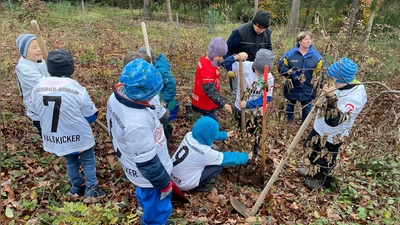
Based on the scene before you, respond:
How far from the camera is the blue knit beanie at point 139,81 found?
2.28 metres

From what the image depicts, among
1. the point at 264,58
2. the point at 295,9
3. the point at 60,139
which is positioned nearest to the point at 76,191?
the point at 60,139

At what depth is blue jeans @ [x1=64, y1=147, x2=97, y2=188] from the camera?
3271mm

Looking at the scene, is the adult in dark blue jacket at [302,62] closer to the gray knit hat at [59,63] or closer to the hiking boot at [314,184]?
the hiking boot at [314,184]

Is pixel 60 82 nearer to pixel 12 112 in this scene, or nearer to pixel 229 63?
pixel 229 63

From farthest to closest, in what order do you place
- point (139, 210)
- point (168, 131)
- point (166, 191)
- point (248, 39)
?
point (248, 39), point (168, 131), point (139, 210), point (166, 191)

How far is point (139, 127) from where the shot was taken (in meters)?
2.36

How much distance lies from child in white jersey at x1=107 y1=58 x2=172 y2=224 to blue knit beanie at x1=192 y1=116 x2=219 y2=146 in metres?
0.61

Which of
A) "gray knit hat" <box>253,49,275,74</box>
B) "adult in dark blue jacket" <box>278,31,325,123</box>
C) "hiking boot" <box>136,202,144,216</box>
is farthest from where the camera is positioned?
"adult in dark blue jacket" <box>278,31,325,123</box>

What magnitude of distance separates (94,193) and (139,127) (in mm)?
1531

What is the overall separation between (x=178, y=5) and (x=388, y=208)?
27446 mm

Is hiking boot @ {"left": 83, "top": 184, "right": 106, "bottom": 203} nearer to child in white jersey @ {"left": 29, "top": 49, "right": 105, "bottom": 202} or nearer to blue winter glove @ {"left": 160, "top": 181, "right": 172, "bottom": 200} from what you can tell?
child in white jersey @ {"left": 29, "top": 49, "right": 105, "bottom": 202}

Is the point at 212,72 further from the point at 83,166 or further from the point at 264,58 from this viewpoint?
the point at 83,166

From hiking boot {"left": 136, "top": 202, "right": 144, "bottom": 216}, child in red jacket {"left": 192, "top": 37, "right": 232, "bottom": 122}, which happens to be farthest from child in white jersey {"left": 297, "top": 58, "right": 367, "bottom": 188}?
hiking boot {"left": 136, "top": 202, "right": 144, "bottom": 216}

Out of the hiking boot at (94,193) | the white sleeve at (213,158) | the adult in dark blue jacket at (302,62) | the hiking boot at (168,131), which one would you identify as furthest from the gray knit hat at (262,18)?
the hiking boot at (94,193)
